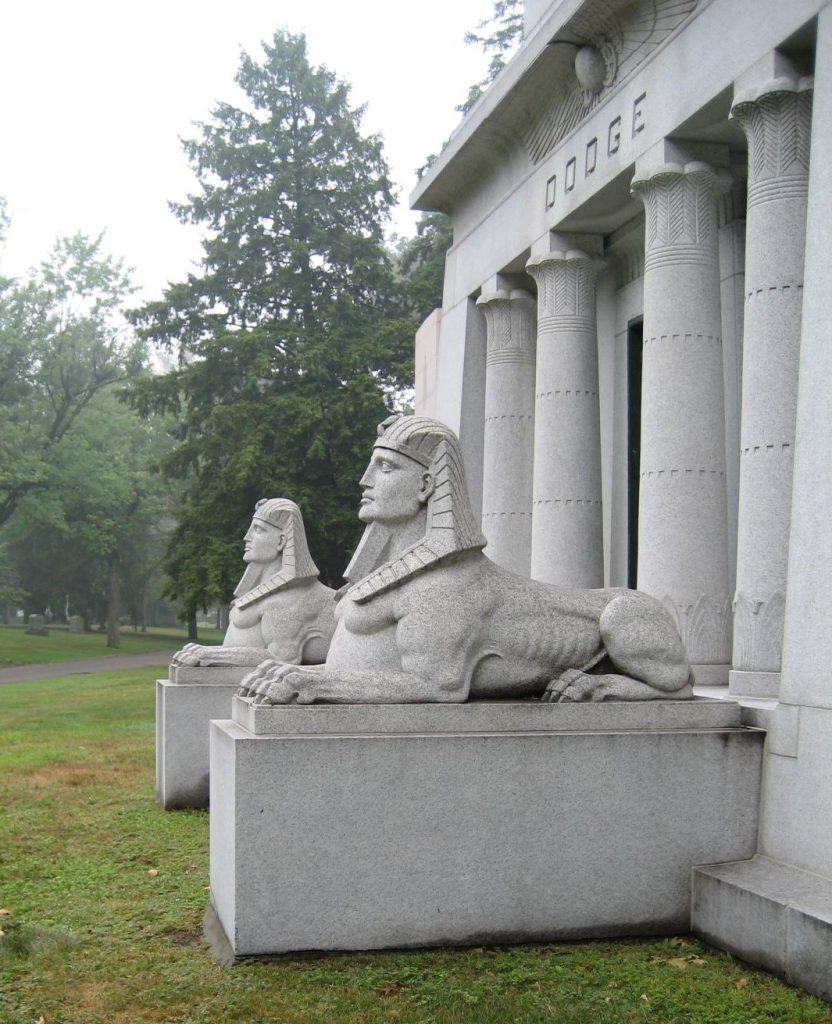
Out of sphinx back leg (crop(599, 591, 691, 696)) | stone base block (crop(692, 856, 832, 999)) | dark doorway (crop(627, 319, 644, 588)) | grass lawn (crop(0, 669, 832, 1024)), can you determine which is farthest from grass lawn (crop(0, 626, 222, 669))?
stone base block (crop(692, 856, 832, 999))

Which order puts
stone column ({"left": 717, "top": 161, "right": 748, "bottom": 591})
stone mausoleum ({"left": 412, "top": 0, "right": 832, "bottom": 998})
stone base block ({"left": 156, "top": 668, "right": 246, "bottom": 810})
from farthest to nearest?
stone column ({"left": 717, "top": 161, "right": 748, "bottom": 591}) → stone base block ({"left": 156, "top": 668, "right": 246, "bottom": 810}) → stone mausoleum ({"left": 412, "top": 0, "right": 832, "bottom": 998})

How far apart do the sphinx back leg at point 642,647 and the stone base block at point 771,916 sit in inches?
39.8

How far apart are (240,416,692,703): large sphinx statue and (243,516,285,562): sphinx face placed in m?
3.40

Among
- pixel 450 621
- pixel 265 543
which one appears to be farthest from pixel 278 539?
pixel 450 621

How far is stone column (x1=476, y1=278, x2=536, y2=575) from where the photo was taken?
39.2 ft

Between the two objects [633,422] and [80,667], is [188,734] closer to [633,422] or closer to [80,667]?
[633,422]

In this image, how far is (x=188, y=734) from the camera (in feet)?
28.9

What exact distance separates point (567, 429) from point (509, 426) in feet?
5.13

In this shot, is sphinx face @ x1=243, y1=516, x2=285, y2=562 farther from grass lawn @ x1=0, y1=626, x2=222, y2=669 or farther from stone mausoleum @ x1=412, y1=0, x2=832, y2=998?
grass lawn @ x1=0, y1=626, x2=222, y2=669

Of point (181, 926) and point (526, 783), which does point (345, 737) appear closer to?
point (526, 783)

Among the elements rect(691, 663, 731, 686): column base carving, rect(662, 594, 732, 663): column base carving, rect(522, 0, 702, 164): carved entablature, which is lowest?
rect(691, 663, 731, 686): column base carving

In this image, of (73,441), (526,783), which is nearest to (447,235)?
(73,441)

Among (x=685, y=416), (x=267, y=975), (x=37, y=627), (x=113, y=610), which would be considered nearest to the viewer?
(x=267, y=975)

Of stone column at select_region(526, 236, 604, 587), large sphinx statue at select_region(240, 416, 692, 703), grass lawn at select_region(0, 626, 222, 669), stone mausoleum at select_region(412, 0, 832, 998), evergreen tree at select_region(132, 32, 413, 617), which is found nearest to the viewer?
large sphinx statue at select_region(240, 416, 692, 703)
